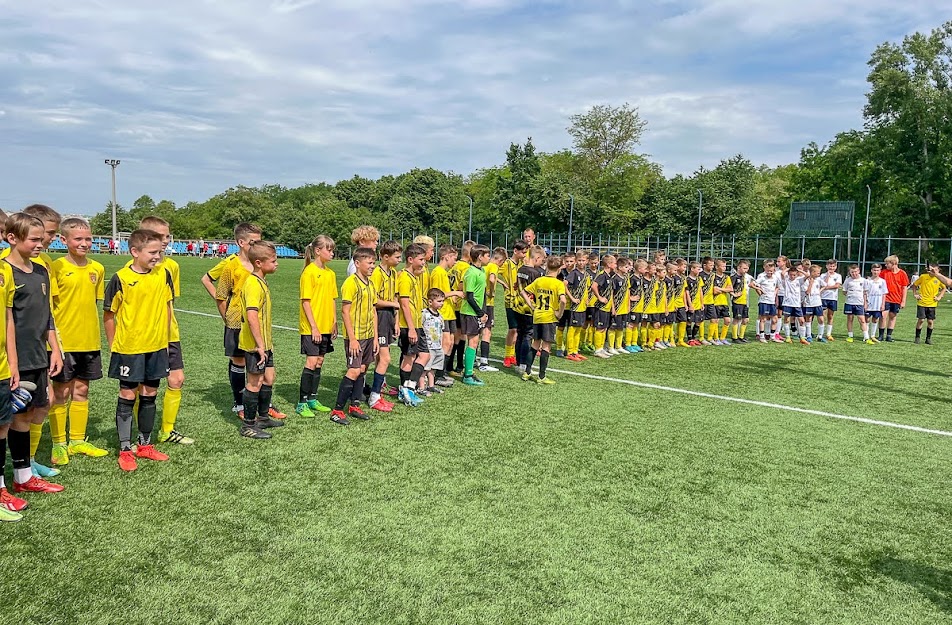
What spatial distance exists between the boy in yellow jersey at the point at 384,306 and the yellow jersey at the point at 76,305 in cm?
253

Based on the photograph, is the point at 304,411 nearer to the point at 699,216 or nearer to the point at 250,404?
the point at 250,404

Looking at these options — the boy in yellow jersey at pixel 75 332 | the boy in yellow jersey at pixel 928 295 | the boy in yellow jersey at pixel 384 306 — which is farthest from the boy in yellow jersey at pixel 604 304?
the boy in yellow jersey at pixel 75 332

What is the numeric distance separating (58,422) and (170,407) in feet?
2.68

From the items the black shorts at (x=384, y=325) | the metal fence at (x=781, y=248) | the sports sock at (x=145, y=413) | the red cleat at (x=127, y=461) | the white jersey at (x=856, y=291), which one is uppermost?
the metal fence at (x=781, y=248)

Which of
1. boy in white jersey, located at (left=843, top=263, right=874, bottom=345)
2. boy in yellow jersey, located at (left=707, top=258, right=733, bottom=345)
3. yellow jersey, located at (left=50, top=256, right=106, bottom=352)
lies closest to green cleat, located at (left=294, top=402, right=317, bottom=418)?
yellow jersey, located at (left=50, top=256, right=106, bottom=352)

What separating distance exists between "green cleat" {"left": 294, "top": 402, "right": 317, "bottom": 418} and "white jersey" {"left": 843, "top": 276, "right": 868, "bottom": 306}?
12816mm

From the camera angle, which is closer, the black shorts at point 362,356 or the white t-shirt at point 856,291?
the black shorts at point 362,356

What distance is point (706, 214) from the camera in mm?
46094

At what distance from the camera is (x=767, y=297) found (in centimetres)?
1384

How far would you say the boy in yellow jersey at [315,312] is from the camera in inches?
253

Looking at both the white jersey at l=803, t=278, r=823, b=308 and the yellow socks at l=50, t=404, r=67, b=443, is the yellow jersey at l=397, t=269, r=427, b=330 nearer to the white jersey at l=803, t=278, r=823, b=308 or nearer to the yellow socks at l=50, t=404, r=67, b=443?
the yellow socks at l=50, t=404, r=67, b=443

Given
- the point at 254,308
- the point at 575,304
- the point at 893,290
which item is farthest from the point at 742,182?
the point at 254,308

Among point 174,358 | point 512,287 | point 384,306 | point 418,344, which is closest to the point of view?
point 174,358

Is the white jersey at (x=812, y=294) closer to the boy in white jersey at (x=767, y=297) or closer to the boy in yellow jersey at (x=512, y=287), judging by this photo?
the boy in white jersey at (x=767, y=297)
